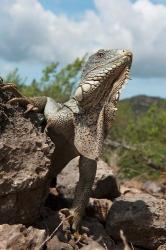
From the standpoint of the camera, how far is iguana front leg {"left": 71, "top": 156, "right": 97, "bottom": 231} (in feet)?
21.5

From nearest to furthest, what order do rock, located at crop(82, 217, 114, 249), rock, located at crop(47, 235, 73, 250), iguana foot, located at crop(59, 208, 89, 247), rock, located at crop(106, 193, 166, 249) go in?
1. rock, located at crop(47, 235, 73, 250)
2. iguana foot, located at crop(59, 208, 89, 247)
3. rock, located at crop(82, 217, 114, 249)
4. rock, located at crop(106, 193, 166, 249)

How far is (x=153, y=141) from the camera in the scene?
1870cm

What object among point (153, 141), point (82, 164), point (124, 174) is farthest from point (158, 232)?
point (153, 141)

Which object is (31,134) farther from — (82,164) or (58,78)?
(58,78)

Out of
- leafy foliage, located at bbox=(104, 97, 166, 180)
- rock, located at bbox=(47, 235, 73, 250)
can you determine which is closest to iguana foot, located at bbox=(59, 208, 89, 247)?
rock, located at bbox=(47, 235, 73, 250)

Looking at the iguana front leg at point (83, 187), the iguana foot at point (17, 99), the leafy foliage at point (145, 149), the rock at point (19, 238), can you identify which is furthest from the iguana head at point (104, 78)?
the leafy foliage at point (145, 149)

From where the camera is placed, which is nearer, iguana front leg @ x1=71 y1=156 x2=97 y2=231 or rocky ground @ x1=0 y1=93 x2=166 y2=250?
rocky ground @ x1=0 y1=93 x2=166 y2=250

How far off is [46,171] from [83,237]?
0.97m

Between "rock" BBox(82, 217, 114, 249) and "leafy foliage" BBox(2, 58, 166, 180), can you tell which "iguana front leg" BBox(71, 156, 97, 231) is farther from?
"leafy foliage" BBox(2, 58, 166, 180)

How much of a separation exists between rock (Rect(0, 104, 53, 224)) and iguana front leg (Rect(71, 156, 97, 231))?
0.53 m

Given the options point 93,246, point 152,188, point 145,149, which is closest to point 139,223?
point 93,246

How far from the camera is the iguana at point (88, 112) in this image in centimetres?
637

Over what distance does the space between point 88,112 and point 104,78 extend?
43 centimetres

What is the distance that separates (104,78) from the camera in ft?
21.0
